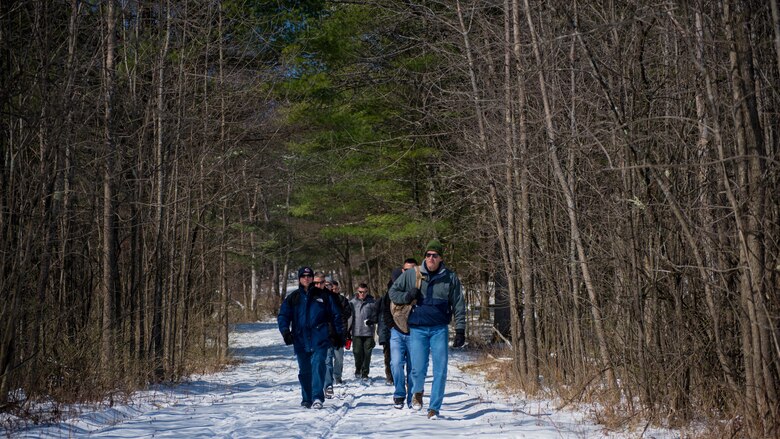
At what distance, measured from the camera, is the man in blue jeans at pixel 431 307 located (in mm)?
9719

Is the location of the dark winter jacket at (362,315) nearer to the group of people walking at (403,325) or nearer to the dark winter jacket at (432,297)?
the group of people walking at (403,325)

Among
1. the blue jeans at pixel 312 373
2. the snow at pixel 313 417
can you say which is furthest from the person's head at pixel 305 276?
the snow at pixel 313 417

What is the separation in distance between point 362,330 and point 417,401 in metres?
5.66

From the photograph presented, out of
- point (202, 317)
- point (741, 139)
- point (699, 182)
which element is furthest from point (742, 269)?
point (202, 317)

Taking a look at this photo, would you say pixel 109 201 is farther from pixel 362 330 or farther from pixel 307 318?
pixel 362 330

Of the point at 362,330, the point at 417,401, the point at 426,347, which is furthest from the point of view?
the point at 362,330

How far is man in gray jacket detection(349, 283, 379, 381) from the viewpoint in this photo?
15953 millimetres

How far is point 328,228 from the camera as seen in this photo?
84.1 feet

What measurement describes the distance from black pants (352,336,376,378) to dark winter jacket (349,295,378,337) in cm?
10

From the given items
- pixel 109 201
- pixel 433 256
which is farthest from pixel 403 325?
pixel 109 201

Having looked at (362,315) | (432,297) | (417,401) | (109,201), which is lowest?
(417,401)

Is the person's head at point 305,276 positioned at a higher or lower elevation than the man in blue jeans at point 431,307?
higher

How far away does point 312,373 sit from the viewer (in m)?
10.7

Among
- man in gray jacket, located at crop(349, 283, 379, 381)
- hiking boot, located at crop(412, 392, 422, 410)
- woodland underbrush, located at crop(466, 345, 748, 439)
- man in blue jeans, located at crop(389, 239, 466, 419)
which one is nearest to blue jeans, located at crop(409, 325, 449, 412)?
man in blue jeans, located at crop(389, 239, 466, 419)
